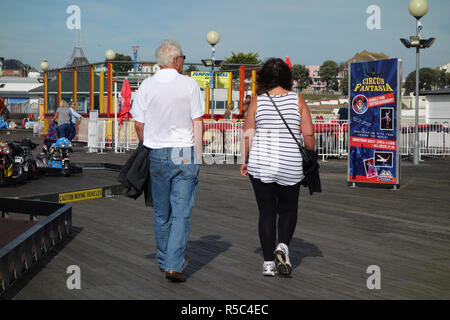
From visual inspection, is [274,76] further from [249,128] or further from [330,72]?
[330,72]

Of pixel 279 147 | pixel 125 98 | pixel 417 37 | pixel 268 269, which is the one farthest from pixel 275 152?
pixel 125 98

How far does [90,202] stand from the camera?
33.9ft

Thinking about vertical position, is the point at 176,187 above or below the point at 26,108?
below

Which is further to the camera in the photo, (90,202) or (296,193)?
(90,202)

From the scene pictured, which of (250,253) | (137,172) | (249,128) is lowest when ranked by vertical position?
(250,253)

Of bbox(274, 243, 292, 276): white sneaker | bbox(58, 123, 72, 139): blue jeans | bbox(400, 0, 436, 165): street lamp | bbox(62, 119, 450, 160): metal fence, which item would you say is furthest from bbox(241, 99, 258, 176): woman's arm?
bbox(58, 123, 72, 139): blue jeans

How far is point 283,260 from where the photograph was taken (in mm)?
5457

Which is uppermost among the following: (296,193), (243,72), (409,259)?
(243,72)

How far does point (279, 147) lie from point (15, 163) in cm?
777

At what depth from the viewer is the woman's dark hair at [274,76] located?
5.58 meters

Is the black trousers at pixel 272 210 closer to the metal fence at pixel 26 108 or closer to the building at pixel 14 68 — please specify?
the metal fence at pixel 26 108
